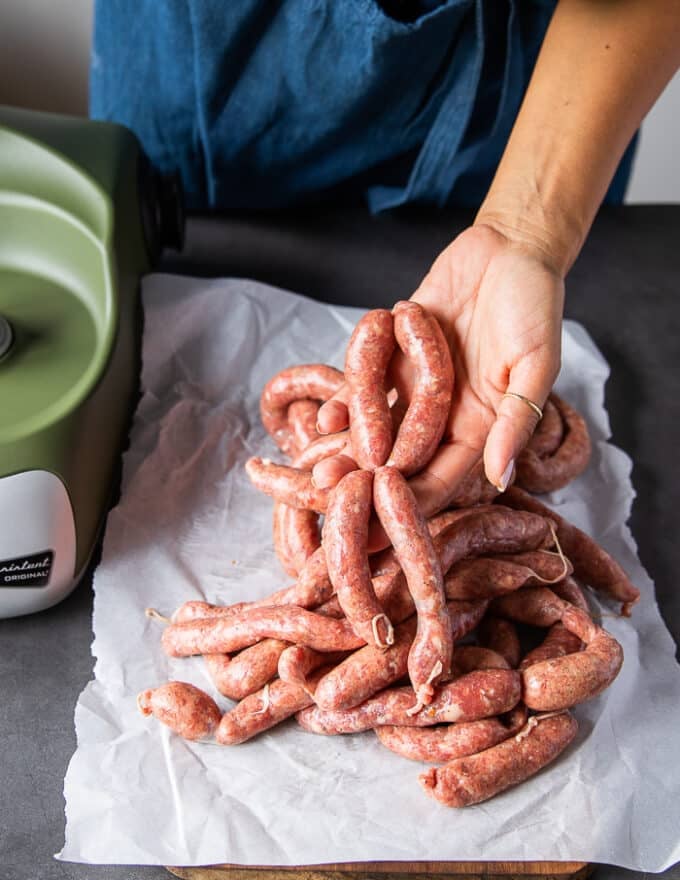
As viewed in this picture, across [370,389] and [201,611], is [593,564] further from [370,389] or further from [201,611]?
[201,611]

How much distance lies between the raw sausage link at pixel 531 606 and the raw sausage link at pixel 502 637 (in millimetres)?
22

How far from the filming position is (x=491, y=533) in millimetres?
2145

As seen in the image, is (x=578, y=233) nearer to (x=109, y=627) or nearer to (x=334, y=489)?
(x=334, y=489)

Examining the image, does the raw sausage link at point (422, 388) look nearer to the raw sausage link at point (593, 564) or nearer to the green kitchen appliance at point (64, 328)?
the raw sausage link at point (593, 564)

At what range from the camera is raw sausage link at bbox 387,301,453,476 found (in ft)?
6.55

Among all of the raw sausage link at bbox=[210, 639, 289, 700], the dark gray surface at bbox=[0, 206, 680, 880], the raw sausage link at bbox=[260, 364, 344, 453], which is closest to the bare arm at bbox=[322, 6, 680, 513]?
the raw sausage link at bbox=[260, 364, 344, 453]

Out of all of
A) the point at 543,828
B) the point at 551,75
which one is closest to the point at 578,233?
the point at 551,75

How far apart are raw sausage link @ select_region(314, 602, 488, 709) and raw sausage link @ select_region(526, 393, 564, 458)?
2.40ft

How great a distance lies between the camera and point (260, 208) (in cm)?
326

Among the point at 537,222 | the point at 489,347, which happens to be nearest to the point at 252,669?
the point at 489,347

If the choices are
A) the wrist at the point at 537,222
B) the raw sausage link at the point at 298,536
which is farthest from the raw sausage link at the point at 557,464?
the raw sausage link at the point at 298,536

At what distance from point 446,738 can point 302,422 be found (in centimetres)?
90

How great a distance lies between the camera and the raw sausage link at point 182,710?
195 cm

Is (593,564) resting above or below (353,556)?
below
